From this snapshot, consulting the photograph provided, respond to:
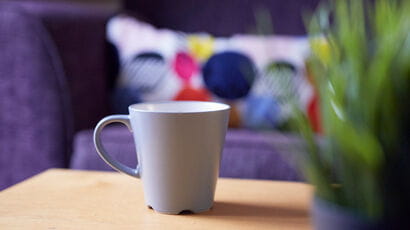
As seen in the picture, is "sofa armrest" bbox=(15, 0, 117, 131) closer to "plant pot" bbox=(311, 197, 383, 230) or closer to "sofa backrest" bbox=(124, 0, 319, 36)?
"sofa backrest" bbox=(124, 0, 319, 36)

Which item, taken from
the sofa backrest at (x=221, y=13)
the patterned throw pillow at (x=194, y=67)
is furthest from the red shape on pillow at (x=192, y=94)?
the sofa backrest at (x=221, y=13)

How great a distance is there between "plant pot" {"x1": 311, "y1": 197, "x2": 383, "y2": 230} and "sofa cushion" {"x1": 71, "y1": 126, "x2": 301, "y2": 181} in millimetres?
604

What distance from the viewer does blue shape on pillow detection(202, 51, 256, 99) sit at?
118cm

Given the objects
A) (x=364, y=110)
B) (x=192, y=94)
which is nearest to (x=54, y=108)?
(x=192, y=94)

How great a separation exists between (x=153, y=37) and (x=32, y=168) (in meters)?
0.42

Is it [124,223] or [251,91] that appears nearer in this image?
[124,223]

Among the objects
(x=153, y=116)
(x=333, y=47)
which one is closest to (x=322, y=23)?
(x=333, y=47)

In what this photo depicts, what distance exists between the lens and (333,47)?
278 millimetres

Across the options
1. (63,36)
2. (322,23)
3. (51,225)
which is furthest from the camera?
(63,36)

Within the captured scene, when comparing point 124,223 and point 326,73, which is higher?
point 326,73

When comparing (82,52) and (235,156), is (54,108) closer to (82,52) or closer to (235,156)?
(82,52)

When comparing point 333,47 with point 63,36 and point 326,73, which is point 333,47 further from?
point 63,36

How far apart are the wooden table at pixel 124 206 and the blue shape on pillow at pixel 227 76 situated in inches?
21.9

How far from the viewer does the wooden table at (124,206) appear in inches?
18.9
